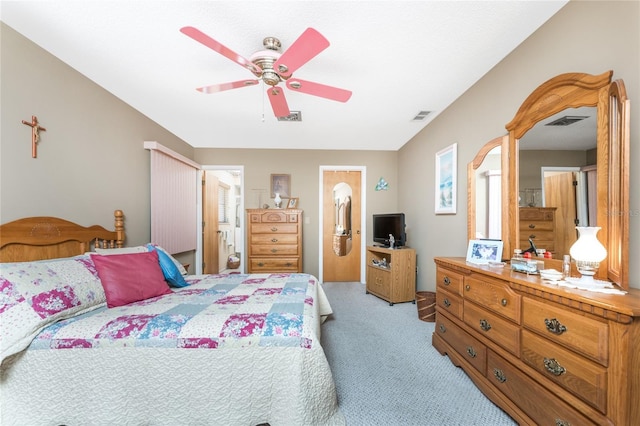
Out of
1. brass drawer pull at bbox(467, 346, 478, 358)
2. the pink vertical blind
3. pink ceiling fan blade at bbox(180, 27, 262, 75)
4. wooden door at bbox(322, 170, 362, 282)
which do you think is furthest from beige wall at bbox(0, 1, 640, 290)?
pink ceiling fan blade at bbox(180, 27, 262, 75)

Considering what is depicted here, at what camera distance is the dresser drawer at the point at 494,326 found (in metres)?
1.39

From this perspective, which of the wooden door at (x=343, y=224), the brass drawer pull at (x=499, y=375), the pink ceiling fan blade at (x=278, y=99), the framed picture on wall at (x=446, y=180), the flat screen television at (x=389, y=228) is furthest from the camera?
the wooden door at (x=343, y=224)

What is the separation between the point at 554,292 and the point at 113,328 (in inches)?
90.5

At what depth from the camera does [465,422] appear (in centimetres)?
143

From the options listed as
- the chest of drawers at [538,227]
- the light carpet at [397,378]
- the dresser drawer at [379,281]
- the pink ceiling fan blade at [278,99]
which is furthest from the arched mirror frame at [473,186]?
the pink ceiling fan blade at [278,99]

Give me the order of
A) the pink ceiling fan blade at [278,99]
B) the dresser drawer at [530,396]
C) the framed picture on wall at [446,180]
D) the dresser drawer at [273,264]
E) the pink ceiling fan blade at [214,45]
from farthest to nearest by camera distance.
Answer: the dresser drawer at [273,264], the framed picture on wall at [446,180], the pink ceiling fan blade at [278,99], the pink ceiling fan blade at [214,45], the dresser drawer at [530,396]

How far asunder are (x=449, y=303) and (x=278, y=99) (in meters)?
2.22

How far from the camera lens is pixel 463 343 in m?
1.83

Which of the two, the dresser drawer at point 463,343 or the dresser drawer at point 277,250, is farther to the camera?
the dresser drawer at point 277,250

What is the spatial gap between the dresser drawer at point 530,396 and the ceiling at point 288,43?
2196mm

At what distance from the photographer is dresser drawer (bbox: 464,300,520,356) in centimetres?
139

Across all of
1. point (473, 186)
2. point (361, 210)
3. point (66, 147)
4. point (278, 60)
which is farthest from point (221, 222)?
point (473, 186)

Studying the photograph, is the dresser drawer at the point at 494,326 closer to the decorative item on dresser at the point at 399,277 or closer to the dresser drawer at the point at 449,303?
the dresser drawer at the point at 449,303

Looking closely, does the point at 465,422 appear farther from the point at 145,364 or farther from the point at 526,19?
the point at 526,19
